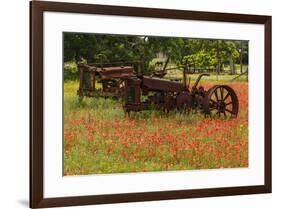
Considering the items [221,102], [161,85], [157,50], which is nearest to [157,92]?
[161,85]

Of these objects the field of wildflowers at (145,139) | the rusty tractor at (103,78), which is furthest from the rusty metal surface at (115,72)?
the field of wildflowers at (145,139)

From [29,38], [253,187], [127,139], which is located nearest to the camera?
[29,38]

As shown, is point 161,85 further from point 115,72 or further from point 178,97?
point 115,72

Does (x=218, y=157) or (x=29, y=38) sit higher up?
(x=29, y=38)

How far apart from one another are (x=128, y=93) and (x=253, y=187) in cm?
85

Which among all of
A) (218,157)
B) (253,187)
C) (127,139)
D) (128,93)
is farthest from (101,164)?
(253,187)

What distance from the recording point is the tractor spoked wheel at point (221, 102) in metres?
3.28

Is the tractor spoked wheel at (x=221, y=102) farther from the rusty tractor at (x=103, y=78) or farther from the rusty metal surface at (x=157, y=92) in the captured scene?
the rusty tractor at (x=103, y=78)

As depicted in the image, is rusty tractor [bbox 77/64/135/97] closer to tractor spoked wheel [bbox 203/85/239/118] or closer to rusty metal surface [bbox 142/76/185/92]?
rusty metal surface [bbox 142/76/185/92]

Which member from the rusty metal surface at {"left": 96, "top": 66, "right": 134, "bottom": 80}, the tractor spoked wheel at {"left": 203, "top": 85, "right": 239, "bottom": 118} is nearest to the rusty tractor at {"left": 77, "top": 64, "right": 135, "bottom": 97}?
the rusty metal surface at {"left": 96, "top": 66, "right": 134, "bottom": 80}

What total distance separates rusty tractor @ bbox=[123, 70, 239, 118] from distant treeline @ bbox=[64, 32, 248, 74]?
86 millimetres

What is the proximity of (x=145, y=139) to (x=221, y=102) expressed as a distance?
0.47 meters

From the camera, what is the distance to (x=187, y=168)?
319 cm

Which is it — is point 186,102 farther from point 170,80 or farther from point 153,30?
point 153,30
